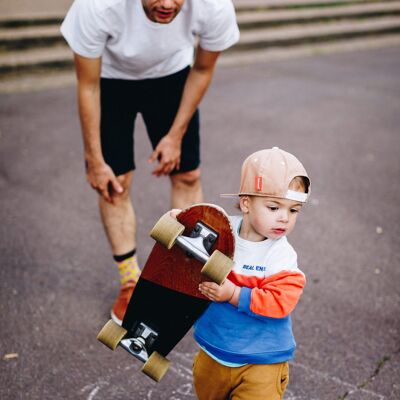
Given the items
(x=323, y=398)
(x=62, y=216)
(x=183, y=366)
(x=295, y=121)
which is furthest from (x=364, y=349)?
(x=295, y=121)

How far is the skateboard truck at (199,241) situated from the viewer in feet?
6.16

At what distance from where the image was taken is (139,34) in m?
2.72

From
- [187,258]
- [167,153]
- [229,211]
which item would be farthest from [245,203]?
[229,211]

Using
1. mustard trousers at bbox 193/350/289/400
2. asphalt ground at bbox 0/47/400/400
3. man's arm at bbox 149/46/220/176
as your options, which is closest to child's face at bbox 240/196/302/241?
mustard trousers at bbox 193/350/289/400

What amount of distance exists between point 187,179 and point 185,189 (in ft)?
0.23

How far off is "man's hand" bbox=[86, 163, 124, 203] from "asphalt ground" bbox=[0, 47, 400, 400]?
665 millimetres

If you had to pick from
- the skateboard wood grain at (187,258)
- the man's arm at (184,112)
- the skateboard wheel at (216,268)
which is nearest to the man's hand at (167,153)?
the man's arm at (184,112)

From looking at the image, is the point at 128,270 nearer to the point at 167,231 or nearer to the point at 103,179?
the point at 103,179

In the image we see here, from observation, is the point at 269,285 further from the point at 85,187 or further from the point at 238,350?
the point at 85,187

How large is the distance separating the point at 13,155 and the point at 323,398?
3.56 meters

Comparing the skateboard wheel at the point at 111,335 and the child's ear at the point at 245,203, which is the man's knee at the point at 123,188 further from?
the child's ear at the point at 245,203

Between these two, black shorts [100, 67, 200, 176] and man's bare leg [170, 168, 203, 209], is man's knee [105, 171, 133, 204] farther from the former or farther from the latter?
man's bare leg [170, 168, 203, 209]

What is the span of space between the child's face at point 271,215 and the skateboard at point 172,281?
112 mm

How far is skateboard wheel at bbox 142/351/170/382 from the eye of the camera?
2055 millimetres
